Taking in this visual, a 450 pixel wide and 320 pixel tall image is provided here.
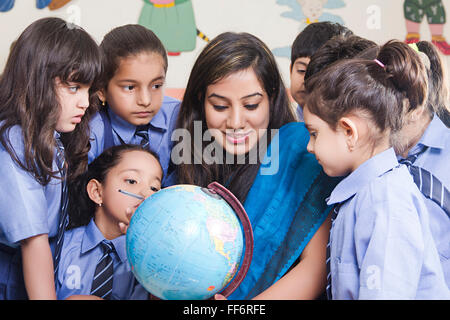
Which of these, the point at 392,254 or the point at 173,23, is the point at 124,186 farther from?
the point at 173,23

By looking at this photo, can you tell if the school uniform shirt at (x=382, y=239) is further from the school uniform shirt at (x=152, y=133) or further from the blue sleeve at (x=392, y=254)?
the school uniform shirt at (x=152, y=133)

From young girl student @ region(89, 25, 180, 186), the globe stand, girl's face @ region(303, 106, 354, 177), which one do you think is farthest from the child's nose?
girl's face @ region(303, 106, 354, 177)

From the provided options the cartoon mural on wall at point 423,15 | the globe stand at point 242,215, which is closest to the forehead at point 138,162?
the globe stand at point 242,215

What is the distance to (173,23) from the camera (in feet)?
12.4

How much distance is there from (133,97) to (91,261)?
713 millimetres

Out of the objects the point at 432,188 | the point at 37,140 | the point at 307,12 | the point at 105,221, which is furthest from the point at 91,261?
the point at 307,12

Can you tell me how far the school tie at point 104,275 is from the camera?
1.84m

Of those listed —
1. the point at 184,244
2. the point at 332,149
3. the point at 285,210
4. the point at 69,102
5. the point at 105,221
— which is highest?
the point at 69,102

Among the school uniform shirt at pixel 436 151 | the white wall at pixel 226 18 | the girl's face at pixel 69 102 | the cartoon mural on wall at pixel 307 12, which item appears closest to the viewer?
the girl's face at pixel 69 102

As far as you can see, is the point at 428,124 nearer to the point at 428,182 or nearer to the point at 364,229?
the point at 428,182

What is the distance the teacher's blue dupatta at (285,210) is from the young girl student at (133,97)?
21.7 inches

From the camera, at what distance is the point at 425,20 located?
4.04 m
